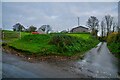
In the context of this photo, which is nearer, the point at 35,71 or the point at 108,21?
the point at 35,71

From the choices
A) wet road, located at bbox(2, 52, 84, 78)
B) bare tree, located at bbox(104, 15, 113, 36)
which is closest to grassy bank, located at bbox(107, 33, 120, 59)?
wet road, located at bbox(2, 52, 84, 78)

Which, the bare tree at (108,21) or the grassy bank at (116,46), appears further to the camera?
the bare tree at (108,21)

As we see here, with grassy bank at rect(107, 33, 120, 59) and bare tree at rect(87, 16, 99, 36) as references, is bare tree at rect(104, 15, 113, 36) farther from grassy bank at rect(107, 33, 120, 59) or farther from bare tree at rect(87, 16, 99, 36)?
grassy bank at rect(107, 33, 120, 59)

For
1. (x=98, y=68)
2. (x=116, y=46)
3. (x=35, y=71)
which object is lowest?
(x=98, y=68)

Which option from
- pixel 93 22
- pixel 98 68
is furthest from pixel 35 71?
pixel 93 22

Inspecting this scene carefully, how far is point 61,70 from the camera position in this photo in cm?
1480

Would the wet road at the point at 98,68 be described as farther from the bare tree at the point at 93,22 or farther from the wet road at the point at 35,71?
the bare tree at the point at 93,22

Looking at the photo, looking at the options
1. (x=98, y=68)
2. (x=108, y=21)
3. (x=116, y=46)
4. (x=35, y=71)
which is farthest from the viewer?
(x=108, y=21)

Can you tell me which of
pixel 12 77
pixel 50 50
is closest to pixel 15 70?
pixel 12 77

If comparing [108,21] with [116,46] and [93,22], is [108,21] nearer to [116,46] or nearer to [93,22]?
[93,22]

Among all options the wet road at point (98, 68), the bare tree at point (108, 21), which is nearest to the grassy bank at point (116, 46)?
the wet road at point (98, 68)

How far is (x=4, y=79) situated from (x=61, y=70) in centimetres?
481

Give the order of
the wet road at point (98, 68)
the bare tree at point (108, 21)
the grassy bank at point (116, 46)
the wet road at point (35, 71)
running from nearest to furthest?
1. the wet road at point (35, 71)
2. the wet road at point (98, 68)
3. the grassy bank at point (116, 46)
4. the bare tree at point (108, 21)

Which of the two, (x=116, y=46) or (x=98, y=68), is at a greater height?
(x=116, y=46)
